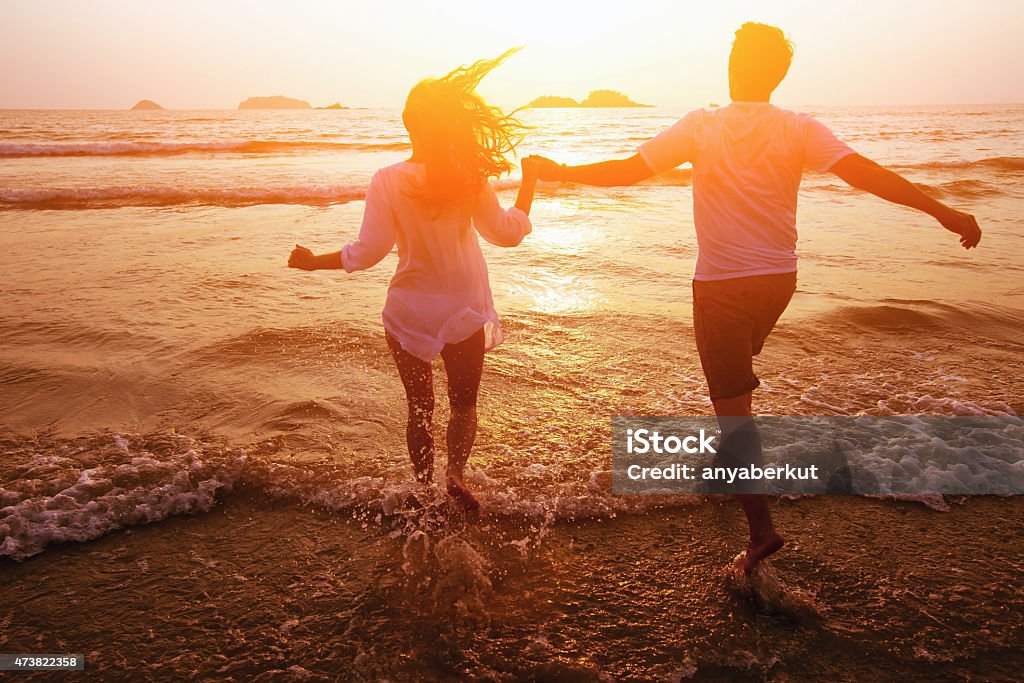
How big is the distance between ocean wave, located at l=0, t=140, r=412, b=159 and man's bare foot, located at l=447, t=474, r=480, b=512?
82.0ft

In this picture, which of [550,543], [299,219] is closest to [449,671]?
[550,543]

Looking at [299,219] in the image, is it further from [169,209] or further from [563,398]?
[563,398]

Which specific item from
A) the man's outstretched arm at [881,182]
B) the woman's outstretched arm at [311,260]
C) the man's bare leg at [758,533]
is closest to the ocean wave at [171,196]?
the woman's outstretched arm at [311,260]

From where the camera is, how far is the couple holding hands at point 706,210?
284 cm

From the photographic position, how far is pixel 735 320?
2943 millimetres

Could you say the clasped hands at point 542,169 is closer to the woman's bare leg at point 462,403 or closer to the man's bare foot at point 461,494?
the woman's bare leg at point 462,403

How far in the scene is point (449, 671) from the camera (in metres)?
2.59

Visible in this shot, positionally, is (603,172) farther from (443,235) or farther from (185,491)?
(185,491)

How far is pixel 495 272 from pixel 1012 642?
6.49m

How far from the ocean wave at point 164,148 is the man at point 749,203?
83.0 ft

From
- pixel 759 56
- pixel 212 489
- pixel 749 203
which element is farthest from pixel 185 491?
pixel 759 56

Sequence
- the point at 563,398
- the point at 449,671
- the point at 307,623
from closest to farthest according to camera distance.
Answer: the point at 449,671 < the point at 307,623 < the point at 563,398

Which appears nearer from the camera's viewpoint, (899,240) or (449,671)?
(449,671)

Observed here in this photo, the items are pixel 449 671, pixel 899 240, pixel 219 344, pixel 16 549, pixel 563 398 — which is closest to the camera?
pixel 449 671
